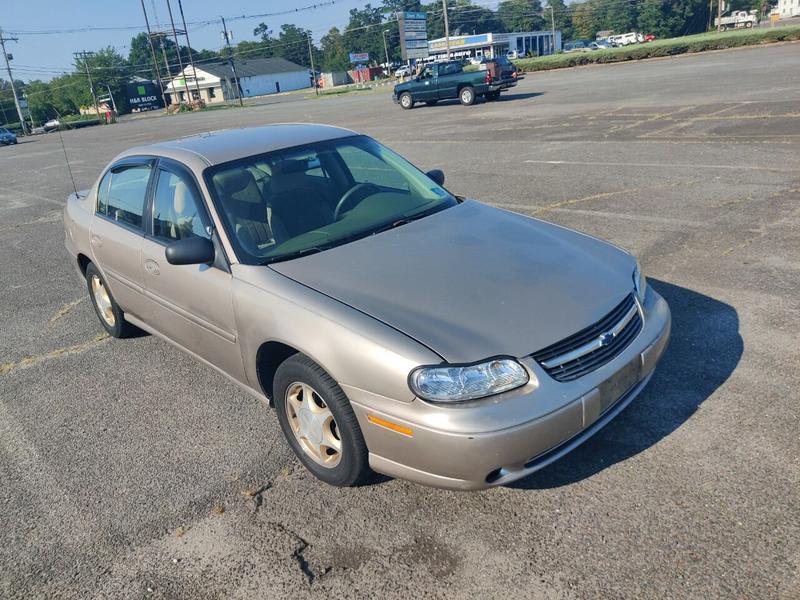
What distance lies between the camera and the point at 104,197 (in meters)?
4.96

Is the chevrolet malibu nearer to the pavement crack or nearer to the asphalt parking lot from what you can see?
the asphalt parking lot

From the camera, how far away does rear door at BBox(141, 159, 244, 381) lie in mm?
3553

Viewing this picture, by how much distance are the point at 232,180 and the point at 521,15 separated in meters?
148

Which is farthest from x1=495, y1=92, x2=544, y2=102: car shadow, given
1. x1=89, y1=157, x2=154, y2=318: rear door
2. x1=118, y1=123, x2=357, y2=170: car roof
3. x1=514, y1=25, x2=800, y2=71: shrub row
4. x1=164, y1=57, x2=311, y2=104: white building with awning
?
x1=164, y1=57, x2=311, y2=104: white building with awning

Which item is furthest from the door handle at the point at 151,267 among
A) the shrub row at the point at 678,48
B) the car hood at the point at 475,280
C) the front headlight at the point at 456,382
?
the shrub row at the point at 678,48

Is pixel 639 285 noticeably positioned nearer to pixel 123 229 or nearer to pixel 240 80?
pixel 123 229

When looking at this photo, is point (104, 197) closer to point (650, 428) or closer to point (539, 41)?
point (650, 428)

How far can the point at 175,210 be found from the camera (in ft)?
13.0

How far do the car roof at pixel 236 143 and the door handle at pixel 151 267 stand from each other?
2.27ft

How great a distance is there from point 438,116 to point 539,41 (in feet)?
288

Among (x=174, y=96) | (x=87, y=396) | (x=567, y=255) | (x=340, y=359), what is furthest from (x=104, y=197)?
(x=174, y=96)

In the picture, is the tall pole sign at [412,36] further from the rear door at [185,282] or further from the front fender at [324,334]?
the front fender at [324,334]

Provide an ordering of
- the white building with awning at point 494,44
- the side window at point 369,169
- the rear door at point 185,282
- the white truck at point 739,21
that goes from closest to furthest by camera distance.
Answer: the rear door at point 185,282
the side window at point 369,169
the white building with awning at point 494,44
the white truck at point 739,21

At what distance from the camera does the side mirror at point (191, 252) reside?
345 cm
